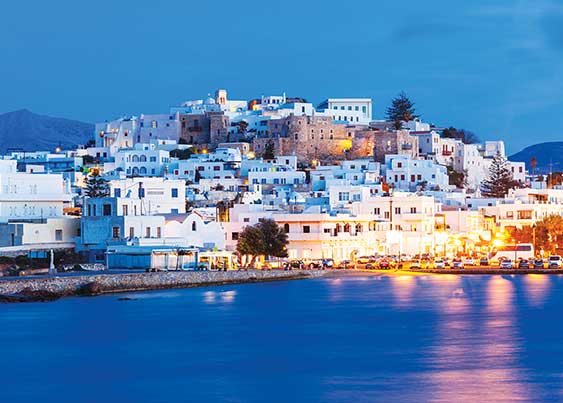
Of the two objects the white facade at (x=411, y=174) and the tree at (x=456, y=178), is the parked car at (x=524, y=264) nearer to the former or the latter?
the white facade at (x=411, y=174)

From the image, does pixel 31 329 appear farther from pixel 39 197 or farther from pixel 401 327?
pixel 39 197

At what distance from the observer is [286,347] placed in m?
40.8

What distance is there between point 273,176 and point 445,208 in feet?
47.7

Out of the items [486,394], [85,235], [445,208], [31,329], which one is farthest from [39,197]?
A: [486,394]

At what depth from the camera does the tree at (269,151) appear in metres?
110

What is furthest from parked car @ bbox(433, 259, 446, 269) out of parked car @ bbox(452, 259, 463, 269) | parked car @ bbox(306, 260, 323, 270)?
parked car @ bbox(306, 260, 323, 270)

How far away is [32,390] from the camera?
105 ft

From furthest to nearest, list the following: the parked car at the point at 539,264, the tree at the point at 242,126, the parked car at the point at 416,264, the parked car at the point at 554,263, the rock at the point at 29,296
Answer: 1. the tree at the point at 242,126
2. the parked car at the point at 539,264
3. the parked car at the point at 416,264
4. the parked car at the point at 554,263
5. the rock at the point at 29,296

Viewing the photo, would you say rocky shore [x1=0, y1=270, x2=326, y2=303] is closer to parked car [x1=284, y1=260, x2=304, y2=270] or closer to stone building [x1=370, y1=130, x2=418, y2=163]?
parked car [x1=284, y1=260, x2=304, y2=270]

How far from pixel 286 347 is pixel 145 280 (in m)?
20.0

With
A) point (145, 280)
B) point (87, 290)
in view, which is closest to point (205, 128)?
point (145, 280)

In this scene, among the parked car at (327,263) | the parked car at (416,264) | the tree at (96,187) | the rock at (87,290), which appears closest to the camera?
the rock at (87,290)

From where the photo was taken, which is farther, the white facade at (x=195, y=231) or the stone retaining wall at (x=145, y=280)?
the white facade at (x=195, y=231)

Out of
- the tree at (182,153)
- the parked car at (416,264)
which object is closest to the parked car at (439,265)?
the parked car at (416,264)
